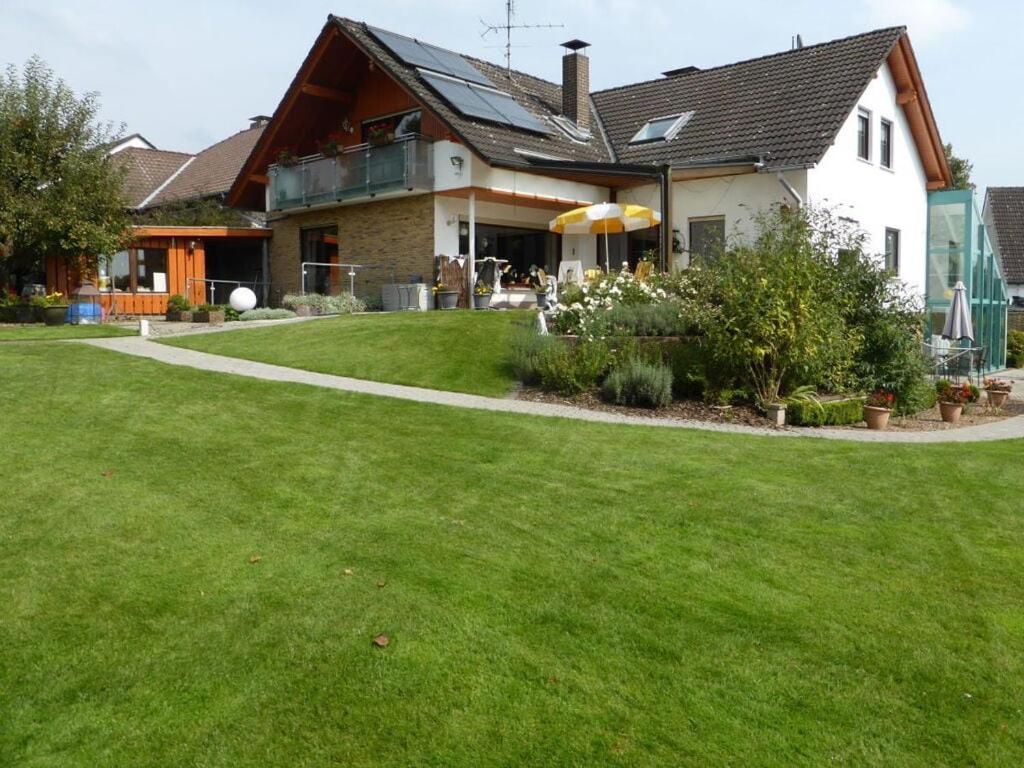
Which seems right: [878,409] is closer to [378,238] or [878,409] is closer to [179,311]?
[378,238]

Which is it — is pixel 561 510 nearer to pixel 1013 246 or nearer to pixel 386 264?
pixel 386 264

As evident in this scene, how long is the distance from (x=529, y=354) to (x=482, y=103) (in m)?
11.4

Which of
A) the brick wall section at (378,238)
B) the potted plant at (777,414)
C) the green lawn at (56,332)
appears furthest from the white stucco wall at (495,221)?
the potted plant at (777,414)

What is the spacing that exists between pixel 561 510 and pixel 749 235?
15308 millimetres

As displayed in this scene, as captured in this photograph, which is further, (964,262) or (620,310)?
(964,262)

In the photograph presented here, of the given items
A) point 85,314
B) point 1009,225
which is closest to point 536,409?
point 85,314

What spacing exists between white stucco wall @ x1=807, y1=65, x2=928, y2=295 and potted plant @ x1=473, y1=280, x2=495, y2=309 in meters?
7.61

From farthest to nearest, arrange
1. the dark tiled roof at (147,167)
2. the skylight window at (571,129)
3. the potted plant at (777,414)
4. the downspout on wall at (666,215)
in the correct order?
1. the dark tiled roof at (147,167)
2. the skylight window at (571,129)
3. the downspout on wall at (666,215)
4. the potted plant at (777,414)

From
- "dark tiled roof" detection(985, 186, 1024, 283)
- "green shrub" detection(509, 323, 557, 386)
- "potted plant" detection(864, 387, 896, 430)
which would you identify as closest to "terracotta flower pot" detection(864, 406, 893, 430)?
"potted plant" detection(864, 387, 896, 430)

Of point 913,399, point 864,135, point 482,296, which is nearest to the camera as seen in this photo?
point 913,399

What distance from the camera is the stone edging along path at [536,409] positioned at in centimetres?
1010

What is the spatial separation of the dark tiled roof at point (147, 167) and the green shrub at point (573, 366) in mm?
24866

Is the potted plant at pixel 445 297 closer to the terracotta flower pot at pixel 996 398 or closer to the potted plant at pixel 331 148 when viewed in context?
the potted plant at pixel 331 148

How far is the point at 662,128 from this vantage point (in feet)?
76.1
